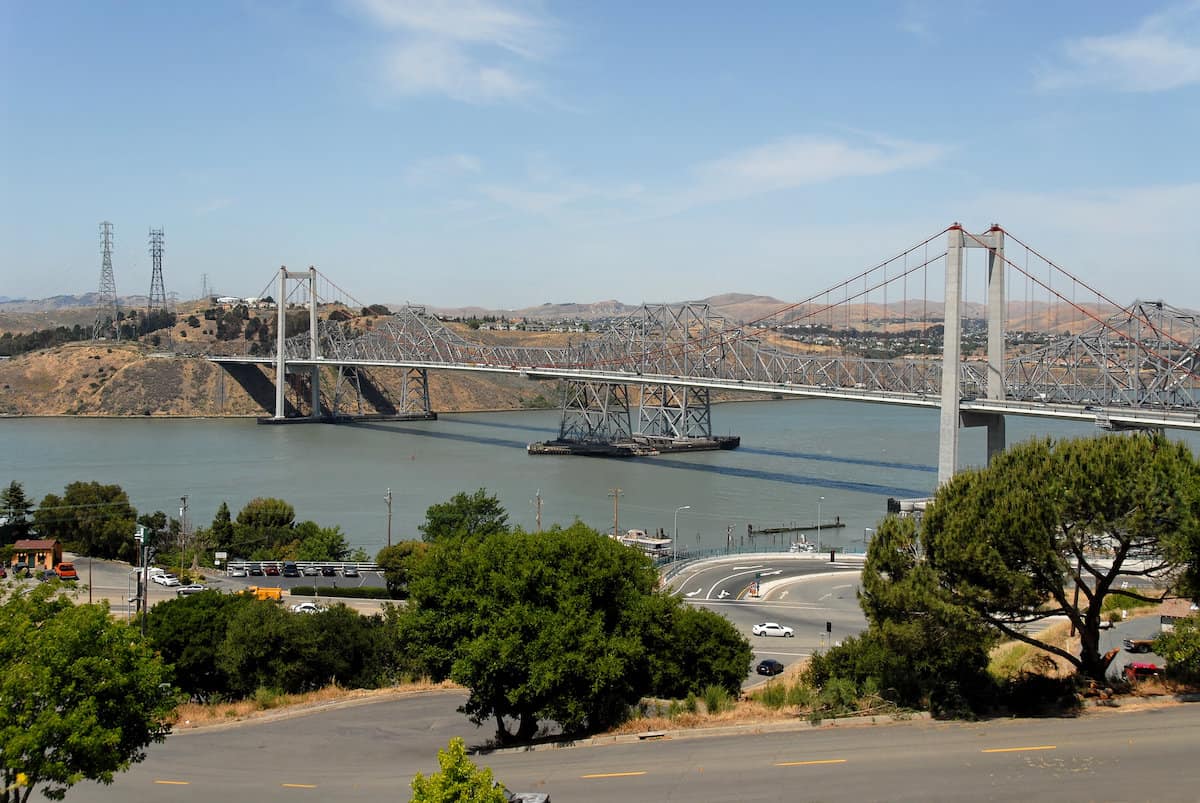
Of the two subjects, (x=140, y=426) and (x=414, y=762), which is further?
(x=140, y=426)

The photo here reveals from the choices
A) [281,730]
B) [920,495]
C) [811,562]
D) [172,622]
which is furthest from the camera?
[920,495]

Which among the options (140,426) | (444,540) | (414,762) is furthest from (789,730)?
(140,426)

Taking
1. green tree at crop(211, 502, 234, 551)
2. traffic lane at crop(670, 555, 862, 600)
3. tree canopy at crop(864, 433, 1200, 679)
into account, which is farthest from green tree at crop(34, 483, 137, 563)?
tree canopy at crop(864, 433, 1200, 679)

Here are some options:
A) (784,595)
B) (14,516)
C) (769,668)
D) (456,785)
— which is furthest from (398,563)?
(456,785)

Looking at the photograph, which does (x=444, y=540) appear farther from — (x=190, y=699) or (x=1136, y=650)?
(x=1136, y=650)

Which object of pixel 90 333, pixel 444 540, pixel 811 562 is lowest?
pixel 811 562

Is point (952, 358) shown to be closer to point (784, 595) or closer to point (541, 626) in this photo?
point (784, 595)

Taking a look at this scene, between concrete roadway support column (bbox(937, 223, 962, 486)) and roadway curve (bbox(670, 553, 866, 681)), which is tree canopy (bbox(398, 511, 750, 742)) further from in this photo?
concrete roadway support column (bbox(937, 223, 962, 486))
